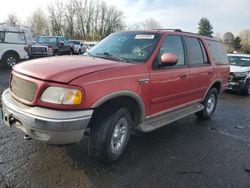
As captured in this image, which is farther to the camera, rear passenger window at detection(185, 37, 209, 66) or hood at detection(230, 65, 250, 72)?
hood at detection(230, 65, 250, 72)

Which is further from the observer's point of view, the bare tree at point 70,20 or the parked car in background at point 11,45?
the bare tree at point 70,20

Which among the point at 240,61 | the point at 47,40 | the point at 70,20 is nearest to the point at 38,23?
the point at 70,20

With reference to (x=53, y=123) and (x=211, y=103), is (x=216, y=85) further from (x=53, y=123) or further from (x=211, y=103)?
(x=53, y=123)

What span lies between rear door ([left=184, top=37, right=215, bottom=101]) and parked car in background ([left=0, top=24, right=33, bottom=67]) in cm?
1063

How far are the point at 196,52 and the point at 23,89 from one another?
3.61 m

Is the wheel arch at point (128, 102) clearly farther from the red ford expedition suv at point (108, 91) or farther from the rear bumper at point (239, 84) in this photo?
the rear bumper at point (239, 84)

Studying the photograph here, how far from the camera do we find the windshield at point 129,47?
398cm

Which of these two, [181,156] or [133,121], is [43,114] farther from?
[181,156]

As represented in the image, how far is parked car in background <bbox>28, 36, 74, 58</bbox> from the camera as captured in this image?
17.5 meters

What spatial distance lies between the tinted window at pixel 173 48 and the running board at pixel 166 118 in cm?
91

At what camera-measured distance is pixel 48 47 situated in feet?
59.5

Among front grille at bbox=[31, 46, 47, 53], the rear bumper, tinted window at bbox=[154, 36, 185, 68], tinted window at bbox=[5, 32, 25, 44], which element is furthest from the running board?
front grille at bbox=[31, 46, 47, 53]

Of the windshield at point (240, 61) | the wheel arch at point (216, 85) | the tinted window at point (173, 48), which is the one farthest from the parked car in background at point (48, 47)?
the tinted window at point (173, 48)

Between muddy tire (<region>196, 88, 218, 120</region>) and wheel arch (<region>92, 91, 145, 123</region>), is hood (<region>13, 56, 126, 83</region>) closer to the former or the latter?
wheel arch (<region>92, 91, 145, 123</region>)
